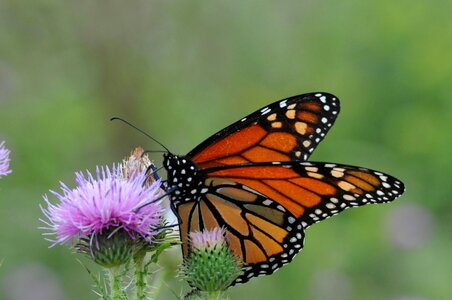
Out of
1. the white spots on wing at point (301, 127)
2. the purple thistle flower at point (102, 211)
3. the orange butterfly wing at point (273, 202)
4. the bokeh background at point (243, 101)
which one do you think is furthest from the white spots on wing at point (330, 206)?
the bokeh background at point (243, 101)

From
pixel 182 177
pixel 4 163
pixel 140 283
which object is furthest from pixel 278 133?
pixel 4 163

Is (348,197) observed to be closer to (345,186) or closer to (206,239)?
(345,186)

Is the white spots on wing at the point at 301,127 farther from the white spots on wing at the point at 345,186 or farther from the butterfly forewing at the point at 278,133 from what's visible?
the white spots on wing at the point at 345,186

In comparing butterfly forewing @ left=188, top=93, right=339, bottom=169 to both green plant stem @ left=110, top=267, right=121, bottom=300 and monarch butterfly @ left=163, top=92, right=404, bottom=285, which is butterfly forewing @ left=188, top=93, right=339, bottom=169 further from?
green plant stem @ left=110, top=267, right=121, bottom=300

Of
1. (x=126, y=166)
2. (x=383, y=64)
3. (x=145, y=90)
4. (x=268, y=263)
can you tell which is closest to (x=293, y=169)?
(x=268, y=263)

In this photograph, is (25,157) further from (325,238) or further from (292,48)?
(292,48)
